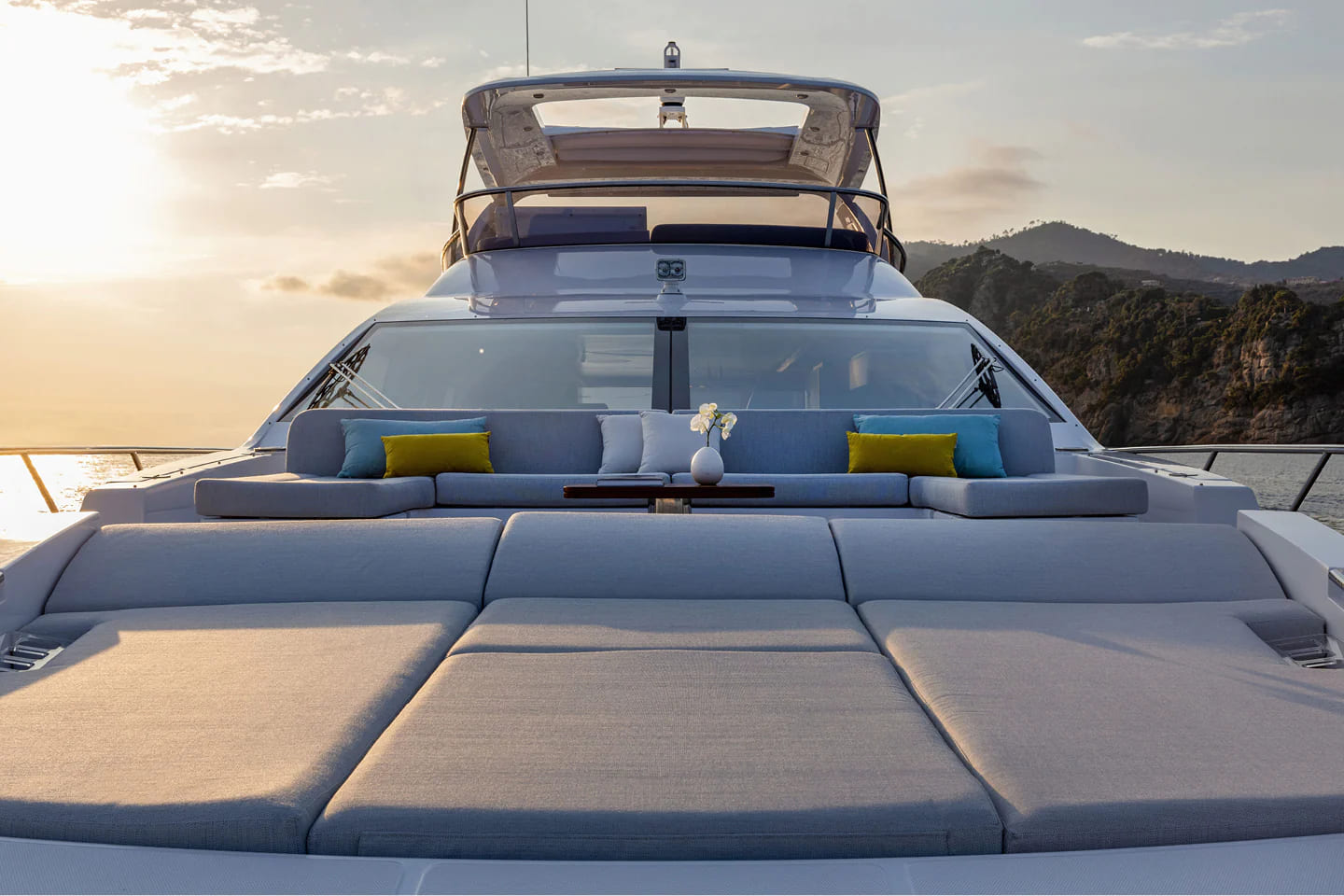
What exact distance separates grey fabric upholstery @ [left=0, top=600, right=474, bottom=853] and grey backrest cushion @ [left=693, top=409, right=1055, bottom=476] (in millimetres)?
2093

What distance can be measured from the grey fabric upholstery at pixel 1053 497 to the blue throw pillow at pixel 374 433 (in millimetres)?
1937

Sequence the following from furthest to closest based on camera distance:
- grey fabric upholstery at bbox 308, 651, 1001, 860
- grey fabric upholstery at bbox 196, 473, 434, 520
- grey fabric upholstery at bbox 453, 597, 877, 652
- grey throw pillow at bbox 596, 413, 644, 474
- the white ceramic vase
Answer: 1. grey throw pillow at bbox 596, 413, 644, 474
2. the white ceramic vase
3. grey fabric upholstery at bbox 196, 473, 434, 520
4. grey fabric upholstery at bbox 453, 597, 877, 652
5. grey fabric upholstery at bbox 308, 651, 1001, 860

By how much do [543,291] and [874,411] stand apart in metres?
1.56

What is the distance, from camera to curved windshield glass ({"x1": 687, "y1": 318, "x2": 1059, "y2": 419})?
3.77 meters

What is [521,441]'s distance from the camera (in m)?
3.68

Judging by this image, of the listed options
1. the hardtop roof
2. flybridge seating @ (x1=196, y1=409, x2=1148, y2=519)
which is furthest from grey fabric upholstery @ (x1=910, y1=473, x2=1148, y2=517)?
the hardtop roof

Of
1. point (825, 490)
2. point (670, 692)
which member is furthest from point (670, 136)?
point (670, 692)

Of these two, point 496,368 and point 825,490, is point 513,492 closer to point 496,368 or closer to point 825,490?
point 496,368

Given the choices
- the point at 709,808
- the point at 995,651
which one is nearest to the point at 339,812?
the point at 709,808

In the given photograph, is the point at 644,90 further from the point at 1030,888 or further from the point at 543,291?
the point at 1030,888

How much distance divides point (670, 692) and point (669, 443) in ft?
7.70

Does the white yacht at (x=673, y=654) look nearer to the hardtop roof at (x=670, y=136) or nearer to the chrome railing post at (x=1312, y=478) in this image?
the chrome railing post at (x=1312, y=478)

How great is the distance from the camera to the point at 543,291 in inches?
159

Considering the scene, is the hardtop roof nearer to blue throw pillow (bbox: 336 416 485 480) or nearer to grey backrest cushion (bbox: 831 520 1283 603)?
blue throw pillow (bbox: 336 416 485 480)
